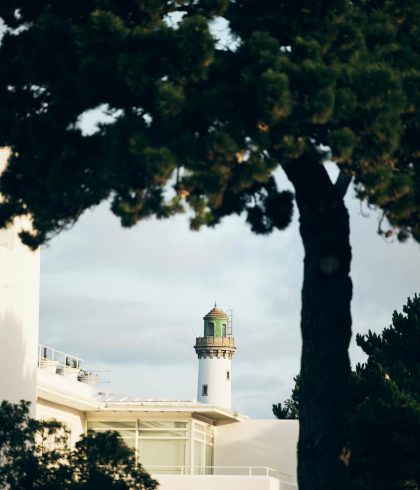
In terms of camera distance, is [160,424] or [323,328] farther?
[160,424]

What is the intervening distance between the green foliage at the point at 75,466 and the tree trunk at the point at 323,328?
2.59m

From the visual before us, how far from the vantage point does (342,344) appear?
18.8 m

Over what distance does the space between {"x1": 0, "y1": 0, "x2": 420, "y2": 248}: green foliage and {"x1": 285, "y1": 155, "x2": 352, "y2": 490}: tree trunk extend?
933mm

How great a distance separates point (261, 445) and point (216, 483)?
20.0ft

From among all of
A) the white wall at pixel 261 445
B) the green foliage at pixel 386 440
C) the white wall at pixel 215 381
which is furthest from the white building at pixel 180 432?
the white wall at pixel 215 381

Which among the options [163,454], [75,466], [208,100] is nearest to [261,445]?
[163,454]

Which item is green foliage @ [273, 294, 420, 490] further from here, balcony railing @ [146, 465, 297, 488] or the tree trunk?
the tree trunk

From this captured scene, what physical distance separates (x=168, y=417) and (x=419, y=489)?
11.6m

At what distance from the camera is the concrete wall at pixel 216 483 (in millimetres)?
38375

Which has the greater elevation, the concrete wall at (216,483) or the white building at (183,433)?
the white building at (183,433)

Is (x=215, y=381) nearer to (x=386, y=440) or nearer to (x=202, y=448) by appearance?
(x=202, y=448)

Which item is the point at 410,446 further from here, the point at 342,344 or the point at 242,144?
the point at 242,144

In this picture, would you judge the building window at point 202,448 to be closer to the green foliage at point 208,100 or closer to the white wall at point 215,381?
the green foliage at point 208,100

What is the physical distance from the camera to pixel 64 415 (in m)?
40.6
